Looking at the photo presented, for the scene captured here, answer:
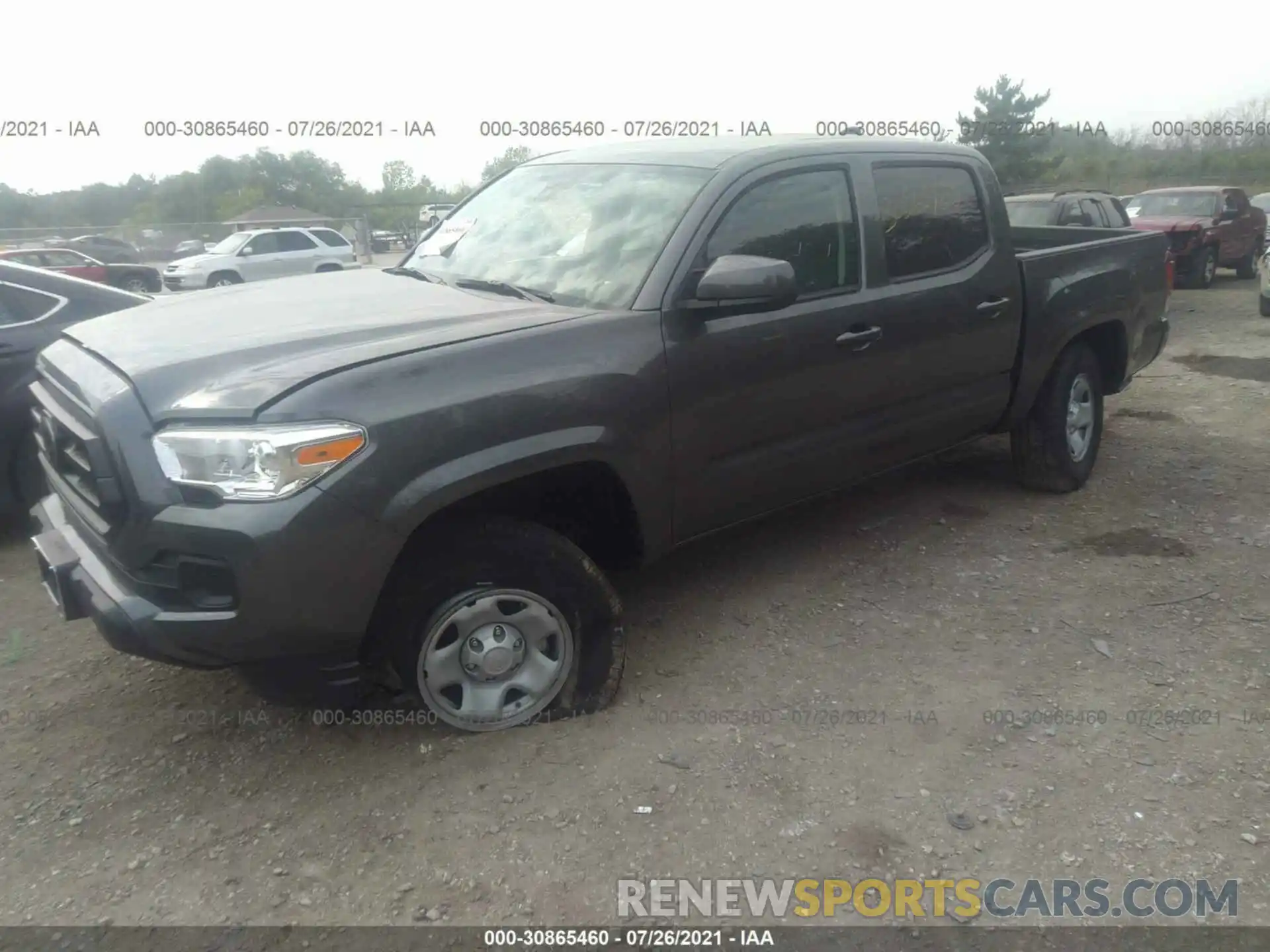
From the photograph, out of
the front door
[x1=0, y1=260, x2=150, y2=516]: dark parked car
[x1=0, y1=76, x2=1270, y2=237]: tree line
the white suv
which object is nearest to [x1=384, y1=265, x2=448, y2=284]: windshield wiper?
the front door

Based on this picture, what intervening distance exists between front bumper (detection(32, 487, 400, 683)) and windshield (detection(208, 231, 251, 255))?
1965 cm

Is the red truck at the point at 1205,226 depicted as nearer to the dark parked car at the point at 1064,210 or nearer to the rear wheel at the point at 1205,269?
the rear wheel at the point at 1205,269

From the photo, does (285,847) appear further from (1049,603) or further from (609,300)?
(1049,603)

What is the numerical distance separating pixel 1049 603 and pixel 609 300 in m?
2.32

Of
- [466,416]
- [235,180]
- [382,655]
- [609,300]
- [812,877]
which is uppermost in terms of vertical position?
[235,180]

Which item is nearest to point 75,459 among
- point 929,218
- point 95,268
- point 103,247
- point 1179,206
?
point 929,218

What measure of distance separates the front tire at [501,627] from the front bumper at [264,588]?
202 millimetres

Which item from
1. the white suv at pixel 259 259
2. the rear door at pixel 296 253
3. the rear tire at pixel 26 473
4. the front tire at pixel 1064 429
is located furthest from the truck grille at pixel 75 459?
the rear door at pixel 296 253

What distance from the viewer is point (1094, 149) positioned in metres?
42.8

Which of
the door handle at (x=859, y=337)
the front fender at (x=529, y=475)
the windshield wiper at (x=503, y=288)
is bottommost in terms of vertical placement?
the front fender at (x=529, y=475)

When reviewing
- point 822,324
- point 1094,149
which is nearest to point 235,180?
point 1094,149

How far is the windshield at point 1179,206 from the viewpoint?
1581 centimetres

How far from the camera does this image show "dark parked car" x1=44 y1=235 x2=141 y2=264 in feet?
72.8

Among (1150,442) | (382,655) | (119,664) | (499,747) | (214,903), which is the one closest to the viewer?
(214,903)
